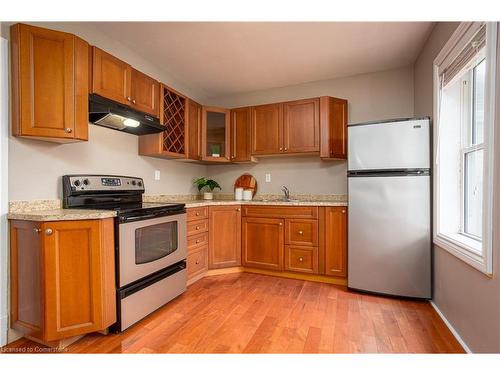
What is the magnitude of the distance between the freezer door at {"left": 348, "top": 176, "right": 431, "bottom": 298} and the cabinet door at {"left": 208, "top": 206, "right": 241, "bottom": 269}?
1.30 metres

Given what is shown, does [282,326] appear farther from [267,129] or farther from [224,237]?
[267,129]

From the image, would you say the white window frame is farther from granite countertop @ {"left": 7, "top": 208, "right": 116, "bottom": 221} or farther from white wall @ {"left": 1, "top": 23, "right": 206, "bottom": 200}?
white wall @ {"left": 1, "top": 23, "right": 206, "bottom": 200}

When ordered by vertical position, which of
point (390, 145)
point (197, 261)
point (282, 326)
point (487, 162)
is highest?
point (390, 145)

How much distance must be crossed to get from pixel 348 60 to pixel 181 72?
1.93 m

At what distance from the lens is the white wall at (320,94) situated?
2875 mm

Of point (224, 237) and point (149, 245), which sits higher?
point (149, 245)

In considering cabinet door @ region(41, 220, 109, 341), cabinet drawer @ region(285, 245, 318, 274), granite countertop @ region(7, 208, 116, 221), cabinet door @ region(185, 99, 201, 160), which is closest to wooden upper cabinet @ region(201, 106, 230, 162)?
cabinet door @ region(185, 99, 201, 160)

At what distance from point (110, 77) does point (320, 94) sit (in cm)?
241

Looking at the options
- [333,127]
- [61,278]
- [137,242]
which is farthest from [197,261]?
[333,127]

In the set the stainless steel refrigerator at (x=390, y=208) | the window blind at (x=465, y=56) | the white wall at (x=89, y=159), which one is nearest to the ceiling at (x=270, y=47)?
the white wall at (x=89, y=159)

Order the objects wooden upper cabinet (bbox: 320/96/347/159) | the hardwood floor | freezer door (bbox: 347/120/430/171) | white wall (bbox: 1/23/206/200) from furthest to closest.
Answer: wooden upper cabinet (bbox: 320/96/347/159)
freezer door (bbox: 347/120/430/171)
white wall (bbox: 1/23/206/200)
the hardwood floor

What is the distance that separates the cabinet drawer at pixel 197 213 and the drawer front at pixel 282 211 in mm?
487

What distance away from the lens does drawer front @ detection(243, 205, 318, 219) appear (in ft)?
8.91

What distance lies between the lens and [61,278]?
150 centimetres
